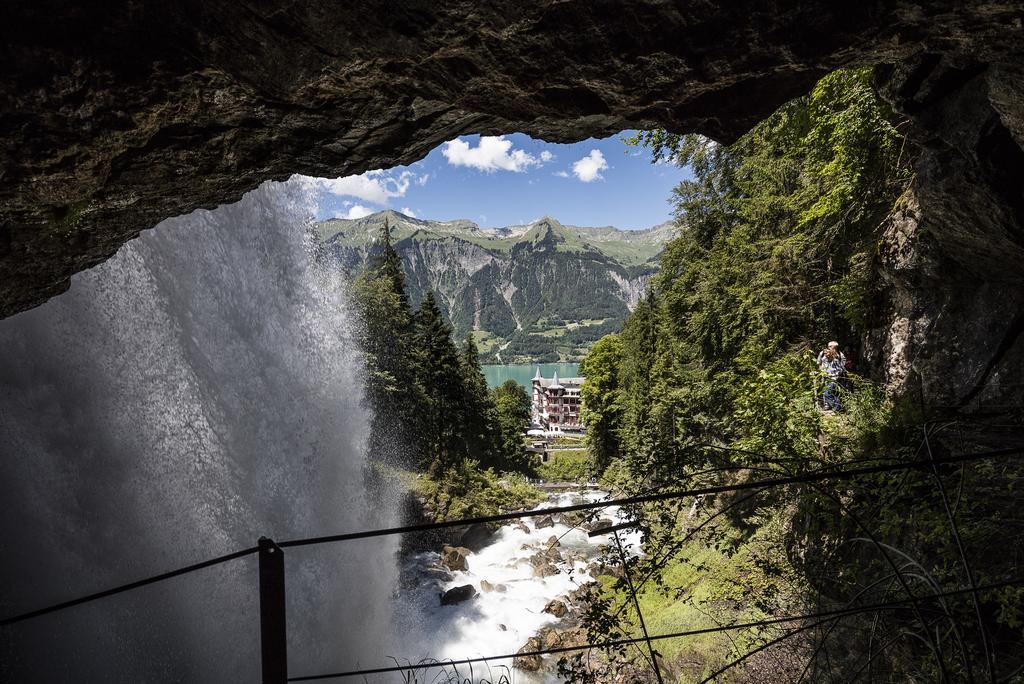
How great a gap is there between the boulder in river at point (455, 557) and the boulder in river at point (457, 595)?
2584mm

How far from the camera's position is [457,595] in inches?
685

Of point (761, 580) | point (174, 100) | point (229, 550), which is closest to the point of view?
point (174, 100)

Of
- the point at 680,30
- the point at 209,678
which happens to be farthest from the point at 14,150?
the point at 209,678

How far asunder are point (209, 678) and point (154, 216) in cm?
1001

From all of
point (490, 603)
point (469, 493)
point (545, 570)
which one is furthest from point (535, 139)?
point (469, 493)

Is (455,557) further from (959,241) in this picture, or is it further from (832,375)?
(959,241)

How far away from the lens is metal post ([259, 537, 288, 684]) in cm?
199

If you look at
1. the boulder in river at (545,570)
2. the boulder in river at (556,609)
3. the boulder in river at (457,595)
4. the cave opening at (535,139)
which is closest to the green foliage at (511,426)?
the boulder in river at (545,570)

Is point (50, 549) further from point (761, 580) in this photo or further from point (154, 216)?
point (761, 580)

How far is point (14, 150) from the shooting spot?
3895 mm

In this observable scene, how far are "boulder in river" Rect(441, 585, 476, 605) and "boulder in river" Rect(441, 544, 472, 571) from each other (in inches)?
102

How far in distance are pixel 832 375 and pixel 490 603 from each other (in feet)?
47.0

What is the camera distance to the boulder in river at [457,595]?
17.3m

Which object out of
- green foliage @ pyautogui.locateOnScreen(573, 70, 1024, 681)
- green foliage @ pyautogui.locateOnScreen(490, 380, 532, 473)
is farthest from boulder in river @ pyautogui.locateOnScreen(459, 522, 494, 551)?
green foliage @ pyautogui.locateOnScreen(490, 380, 532, 473)
